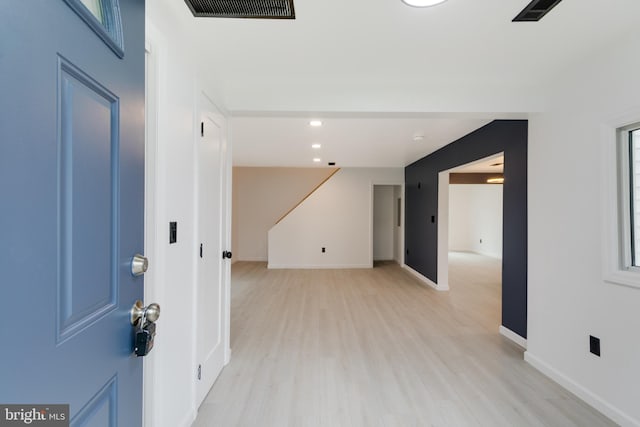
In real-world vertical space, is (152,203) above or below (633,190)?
below

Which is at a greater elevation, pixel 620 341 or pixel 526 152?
pixel 526 152

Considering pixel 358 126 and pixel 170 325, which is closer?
pixel 170 325

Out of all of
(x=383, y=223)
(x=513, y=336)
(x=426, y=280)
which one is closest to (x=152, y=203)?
(x=513, y=336)

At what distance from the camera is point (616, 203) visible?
1903 mm

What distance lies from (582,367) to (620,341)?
1.27ft

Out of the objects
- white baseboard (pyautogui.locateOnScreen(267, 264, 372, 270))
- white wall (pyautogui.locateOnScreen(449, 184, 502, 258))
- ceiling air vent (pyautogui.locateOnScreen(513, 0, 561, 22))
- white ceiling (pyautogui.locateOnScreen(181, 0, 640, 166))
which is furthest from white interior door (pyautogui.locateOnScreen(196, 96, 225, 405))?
white wall (pyautogui.locateOnScreen(449, 184, 502, 258))

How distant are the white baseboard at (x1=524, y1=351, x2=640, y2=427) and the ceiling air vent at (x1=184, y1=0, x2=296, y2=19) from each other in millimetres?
2964

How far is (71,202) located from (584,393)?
9.78ft

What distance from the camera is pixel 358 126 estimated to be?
3654 millimetres

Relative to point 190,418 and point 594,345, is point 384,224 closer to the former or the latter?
point 594,345

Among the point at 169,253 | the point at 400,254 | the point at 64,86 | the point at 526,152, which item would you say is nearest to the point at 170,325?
the point at 169,253

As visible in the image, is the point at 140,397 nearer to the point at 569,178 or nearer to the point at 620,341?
the point at 620,341

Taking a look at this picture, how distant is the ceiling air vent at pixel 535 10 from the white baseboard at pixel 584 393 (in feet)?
7.59

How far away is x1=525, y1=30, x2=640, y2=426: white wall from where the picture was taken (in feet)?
5.95
